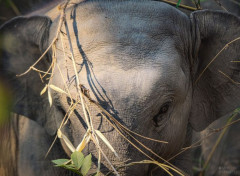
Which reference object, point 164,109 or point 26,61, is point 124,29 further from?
point 26,61

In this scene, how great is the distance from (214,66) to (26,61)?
1171 millimetres

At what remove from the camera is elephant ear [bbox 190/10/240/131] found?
2.87 meters

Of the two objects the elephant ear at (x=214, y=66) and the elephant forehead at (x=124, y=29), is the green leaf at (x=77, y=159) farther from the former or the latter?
the elephant ear at (x=214, y=66)

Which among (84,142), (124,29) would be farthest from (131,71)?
(84,142)

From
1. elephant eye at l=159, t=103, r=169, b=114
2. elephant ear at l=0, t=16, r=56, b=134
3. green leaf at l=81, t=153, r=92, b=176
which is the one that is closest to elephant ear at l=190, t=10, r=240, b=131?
elephant eye at l=159, t=103, r=169, b=114

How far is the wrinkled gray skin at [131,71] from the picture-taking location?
2.30 m

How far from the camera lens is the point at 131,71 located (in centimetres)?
233

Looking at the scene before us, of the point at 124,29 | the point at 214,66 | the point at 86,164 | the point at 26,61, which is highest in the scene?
the point at 124,29

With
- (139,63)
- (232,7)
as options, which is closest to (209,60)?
(139,63)

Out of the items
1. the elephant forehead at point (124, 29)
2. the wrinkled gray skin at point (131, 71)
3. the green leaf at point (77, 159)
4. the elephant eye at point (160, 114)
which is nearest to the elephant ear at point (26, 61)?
the wrinkled gray skin at point (131, 71)

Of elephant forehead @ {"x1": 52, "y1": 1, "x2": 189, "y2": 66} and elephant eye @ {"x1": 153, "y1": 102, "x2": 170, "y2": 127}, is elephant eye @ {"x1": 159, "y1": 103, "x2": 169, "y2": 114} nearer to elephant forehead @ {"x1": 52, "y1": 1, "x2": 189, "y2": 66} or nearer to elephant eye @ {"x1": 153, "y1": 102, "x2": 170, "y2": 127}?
elephant eye @ {"x1": 153, "y1": 102, "x2": 170, "y2": 127}

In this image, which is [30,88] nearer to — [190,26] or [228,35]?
[190,26]

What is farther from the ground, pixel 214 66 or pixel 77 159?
pixel 77 159

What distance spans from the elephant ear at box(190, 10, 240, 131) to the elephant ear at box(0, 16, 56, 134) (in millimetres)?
915
